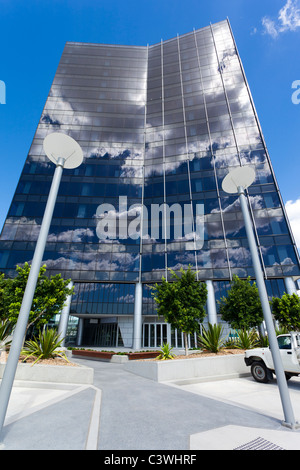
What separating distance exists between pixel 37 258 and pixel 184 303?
10339mm

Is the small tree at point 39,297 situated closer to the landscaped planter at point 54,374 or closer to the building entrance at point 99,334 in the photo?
the landscaped planter at point 54,374

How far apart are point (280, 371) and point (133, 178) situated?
33.8 meters

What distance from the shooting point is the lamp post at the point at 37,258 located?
11.0ft

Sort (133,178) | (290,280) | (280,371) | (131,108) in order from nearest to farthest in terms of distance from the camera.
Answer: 1. (280,371)
2. (290,280)
3. (133,178)
4. (131,108)

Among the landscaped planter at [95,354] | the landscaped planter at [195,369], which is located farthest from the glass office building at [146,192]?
the landscaped planter at [195,369]

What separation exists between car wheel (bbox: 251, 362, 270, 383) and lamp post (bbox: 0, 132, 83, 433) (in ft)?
31.5

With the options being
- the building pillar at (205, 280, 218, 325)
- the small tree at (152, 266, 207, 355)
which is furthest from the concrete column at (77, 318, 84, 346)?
the small tree at (152, 266, 207, 355)

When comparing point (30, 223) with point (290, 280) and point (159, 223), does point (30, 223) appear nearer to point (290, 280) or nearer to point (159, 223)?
point (159, 223)

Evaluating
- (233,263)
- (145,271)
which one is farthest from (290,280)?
(145,271)

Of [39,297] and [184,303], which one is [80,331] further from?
[184,303]

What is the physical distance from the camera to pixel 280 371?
4688 mm

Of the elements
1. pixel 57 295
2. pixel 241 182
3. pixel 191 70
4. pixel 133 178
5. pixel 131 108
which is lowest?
pixel 57 295

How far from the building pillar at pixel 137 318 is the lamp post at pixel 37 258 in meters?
26.1

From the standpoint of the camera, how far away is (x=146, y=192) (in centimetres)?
3488
